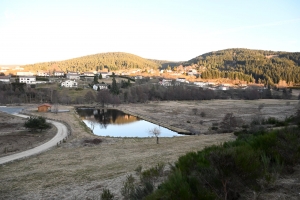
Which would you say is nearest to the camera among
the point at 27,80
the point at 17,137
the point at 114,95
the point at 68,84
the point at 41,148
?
the point at 41,148

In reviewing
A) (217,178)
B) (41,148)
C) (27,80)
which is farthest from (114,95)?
(217,178)

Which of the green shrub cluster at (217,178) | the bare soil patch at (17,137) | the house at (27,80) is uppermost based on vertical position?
the house at (27,80)

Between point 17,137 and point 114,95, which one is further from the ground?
point 114,95

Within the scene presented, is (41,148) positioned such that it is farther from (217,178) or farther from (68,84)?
(68,84)

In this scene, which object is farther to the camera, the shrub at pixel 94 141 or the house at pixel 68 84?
the house at pixel 68 84

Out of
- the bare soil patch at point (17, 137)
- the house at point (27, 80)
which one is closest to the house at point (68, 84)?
the house at point (27, 80)

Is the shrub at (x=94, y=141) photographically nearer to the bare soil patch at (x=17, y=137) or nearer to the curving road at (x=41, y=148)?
the curving road at (x=41, y=148)

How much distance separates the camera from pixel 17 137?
28.5 meters

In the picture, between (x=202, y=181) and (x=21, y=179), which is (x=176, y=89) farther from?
→ (x=202, y=181)

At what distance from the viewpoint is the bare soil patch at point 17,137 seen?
932 inches

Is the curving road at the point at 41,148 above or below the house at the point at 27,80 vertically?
below

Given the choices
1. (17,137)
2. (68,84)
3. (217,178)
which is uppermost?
(68,84)

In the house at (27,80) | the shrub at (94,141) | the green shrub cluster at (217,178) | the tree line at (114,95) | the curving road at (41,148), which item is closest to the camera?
the green shrub cluster at (217,178)

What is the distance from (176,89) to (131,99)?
24600 mm
